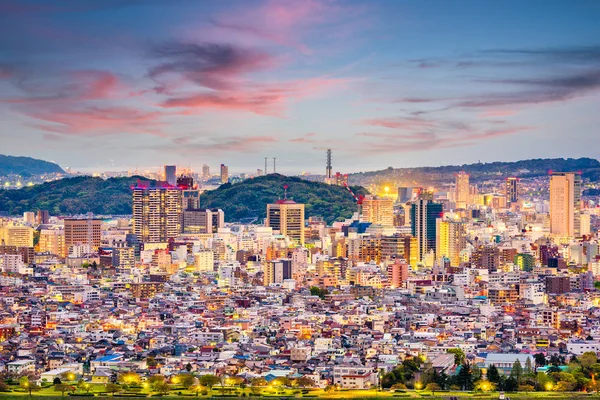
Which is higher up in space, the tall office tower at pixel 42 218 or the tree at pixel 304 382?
the tall office tower at pixel 42 218

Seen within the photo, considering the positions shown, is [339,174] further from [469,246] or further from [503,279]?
[503,279]

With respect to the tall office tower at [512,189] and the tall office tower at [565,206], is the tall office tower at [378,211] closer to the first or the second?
the tall office tower at [565,206]

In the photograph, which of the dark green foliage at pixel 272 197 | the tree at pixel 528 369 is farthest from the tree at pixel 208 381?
the dark green foliage at pixel 272 197

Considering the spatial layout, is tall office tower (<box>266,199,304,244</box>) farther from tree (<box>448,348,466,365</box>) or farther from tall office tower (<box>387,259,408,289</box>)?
tree (<box>448,348,466,365</box>)

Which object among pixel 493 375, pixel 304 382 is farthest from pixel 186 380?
pixel 493 375

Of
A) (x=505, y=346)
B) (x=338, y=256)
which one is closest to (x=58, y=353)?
(x=505, y=346)

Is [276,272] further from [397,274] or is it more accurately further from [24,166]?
[24,166]
